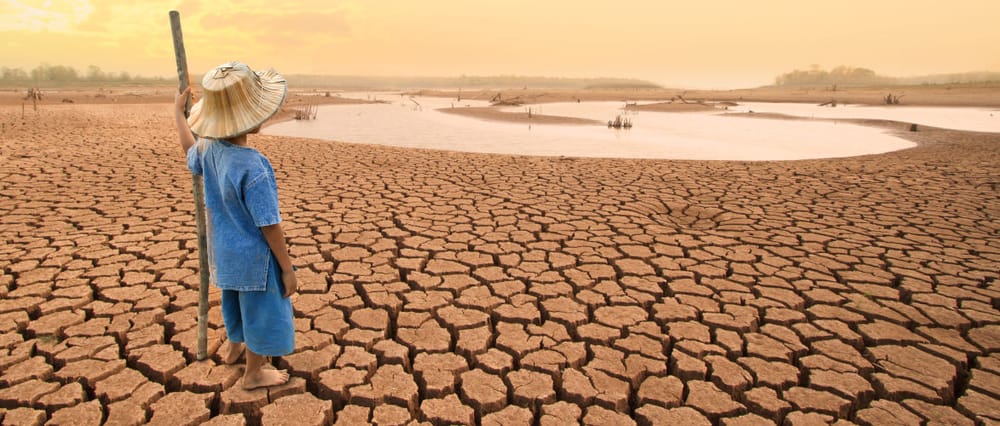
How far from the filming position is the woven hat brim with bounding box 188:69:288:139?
1742 millimetres

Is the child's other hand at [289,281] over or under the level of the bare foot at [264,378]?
over

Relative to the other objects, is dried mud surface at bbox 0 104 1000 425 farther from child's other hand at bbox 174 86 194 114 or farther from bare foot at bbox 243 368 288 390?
child's other hand at bbox 174 86 194 114

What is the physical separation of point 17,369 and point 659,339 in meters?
2.97

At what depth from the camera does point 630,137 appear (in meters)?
13.2

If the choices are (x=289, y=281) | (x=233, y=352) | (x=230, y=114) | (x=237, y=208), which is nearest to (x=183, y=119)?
(x=230, y=114)

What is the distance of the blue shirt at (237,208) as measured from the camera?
1767mm

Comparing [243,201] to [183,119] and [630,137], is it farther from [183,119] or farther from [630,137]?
[630,137]

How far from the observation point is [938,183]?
21.5ft

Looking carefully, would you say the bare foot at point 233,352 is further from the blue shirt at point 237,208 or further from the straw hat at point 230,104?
the straw hat at point 230,104

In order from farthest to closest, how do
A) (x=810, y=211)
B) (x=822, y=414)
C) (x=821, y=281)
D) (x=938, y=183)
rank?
(x=938, y=183) → (x=810, y=211) → (x=821, y=281) → (x=822, y=414)

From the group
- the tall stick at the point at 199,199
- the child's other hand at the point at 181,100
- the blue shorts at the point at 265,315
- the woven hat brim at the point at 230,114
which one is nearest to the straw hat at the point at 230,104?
the woven hat brim at the point at 230,114

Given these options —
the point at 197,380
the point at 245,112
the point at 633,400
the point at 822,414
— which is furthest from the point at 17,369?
the point at 822,414

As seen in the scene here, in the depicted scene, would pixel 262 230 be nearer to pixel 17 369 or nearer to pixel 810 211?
pixel 17 369

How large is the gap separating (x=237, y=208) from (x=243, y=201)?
0.16ft
